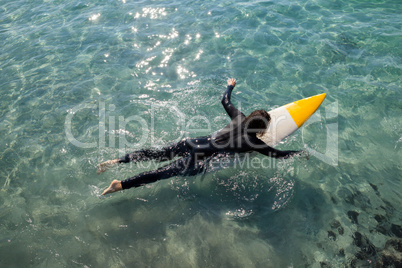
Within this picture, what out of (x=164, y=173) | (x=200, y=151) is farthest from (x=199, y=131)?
(x=164, y=173)

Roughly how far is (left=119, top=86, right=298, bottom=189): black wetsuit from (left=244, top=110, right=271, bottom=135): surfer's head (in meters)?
0.10

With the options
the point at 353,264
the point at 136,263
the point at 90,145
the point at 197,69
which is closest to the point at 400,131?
the point at 353,264

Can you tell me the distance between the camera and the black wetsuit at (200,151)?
177 inches

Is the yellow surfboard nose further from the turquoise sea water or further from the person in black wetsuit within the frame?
the person in black wetsuit

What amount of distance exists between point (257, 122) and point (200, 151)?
121cm

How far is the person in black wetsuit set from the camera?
4387 millimetres

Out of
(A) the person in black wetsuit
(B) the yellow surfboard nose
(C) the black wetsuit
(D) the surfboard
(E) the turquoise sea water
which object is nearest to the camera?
(E) the turquoise sea water

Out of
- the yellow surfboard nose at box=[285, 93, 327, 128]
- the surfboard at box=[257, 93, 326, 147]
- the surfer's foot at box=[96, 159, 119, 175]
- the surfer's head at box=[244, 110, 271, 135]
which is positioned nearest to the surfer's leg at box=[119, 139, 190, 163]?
the surfer's foot at box=[96, 159, 119, 175]

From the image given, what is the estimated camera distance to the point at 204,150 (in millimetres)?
4773

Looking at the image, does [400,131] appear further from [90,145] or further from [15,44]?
[15,44]

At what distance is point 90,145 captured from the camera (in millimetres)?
5703

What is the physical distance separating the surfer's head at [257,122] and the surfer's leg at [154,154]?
4.27ft

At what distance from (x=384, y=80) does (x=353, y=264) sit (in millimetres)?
5048

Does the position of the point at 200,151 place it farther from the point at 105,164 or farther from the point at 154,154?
the point at 105,164
